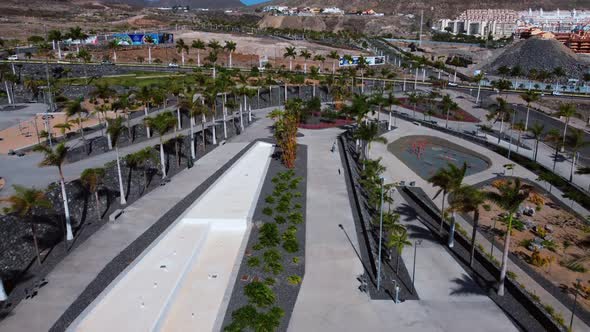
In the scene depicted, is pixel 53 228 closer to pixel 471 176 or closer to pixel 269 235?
pixel 269 235

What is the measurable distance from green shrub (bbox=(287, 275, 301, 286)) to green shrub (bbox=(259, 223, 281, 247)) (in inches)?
142

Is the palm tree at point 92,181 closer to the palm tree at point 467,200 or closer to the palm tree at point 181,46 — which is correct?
the palm tree at point 467,200

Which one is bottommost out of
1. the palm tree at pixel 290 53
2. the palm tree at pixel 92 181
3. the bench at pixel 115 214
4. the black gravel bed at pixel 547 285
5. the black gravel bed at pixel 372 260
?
the black gravel bed at pixel 547 285

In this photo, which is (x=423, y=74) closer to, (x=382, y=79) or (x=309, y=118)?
(x=382, y=79)

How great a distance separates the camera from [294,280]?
23.4 m

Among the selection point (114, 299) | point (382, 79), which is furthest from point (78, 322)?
point (382, 79)

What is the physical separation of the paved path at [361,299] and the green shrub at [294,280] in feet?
1.07

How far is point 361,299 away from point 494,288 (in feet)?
23.5

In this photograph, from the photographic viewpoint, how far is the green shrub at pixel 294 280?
23250mm

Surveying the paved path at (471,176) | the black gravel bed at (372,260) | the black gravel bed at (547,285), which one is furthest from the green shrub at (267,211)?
the black gravel bed at (547,285)

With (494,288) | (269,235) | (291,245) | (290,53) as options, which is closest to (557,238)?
(494,288)

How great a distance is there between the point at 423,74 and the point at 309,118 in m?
52.1

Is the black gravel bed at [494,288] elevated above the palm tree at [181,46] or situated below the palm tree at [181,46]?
below

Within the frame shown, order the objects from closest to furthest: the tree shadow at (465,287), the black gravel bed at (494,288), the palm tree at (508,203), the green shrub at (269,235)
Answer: the black gravel bed at (494,288) < the palm tree at (508,203) < the tree shadow at (465,287) < the green shrub at (269,235)
